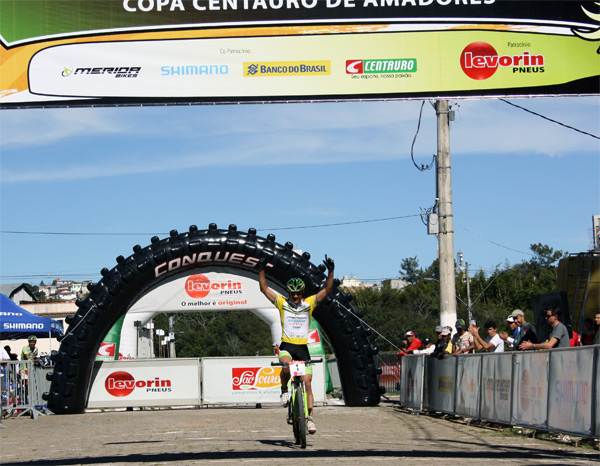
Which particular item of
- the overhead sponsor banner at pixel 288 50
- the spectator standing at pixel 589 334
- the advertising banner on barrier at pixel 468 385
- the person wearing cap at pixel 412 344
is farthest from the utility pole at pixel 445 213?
the overhead sponsor banner at pixel 288 50

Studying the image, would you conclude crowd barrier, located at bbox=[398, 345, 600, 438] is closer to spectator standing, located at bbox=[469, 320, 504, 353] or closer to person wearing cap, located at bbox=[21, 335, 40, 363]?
spectator standing, located at bbox=[469, 320, 504, 353]

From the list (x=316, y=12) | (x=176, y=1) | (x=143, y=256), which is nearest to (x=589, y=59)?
(x=316, y=12)

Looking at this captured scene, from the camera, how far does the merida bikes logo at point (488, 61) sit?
10.2m

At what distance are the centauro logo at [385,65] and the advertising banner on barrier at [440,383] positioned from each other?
695cm

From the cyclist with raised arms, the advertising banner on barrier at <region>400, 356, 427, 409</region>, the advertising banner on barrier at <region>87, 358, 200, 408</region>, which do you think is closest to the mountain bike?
the cyclist with raised arms

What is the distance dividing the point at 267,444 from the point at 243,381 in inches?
443

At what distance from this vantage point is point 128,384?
21.2 meters

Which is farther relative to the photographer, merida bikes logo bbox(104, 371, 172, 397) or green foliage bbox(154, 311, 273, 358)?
green foliage bbox(154, 311, 273, 358)

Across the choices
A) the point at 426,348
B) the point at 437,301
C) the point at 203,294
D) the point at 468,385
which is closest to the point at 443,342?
the point at 468,385

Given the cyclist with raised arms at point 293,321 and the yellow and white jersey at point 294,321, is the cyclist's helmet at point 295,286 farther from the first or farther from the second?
the yellow and white jersey at point 294,321

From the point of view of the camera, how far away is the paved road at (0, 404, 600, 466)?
8.77 meters

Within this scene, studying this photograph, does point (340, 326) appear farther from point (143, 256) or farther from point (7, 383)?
point (7, 383)

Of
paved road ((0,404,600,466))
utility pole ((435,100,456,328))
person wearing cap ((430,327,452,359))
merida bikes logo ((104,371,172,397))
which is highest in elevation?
utility pole ((435,100,456,328))

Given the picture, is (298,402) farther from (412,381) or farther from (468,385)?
(412,381)
